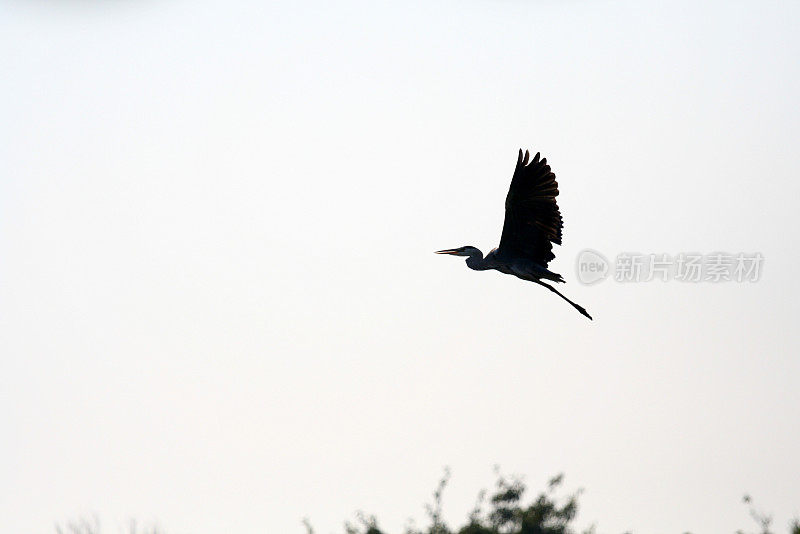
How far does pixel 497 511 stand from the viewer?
143ft

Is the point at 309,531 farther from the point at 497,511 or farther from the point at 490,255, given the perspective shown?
the point at 490,255

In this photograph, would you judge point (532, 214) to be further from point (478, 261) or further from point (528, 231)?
point (478, 261)

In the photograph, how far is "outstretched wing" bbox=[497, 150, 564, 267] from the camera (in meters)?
21.5

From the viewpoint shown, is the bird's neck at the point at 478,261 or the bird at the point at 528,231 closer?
the bird at the point at 528,231

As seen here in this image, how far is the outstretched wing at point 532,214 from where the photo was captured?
2145 cm

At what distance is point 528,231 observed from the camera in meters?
22.1

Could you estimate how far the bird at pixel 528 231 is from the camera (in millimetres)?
21484

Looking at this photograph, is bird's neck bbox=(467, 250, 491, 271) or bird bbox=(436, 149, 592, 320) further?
bird's neck bbox=(467, 250, 491, 271)

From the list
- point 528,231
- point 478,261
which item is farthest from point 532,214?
point 478,261

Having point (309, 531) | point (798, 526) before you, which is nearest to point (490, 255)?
point (798, 526)

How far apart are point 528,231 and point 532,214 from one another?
308 mm

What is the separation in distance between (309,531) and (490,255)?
74.3 feet

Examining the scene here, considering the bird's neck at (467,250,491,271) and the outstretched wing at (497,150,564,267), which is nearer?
the outstretched wing at (497,150,564,267)

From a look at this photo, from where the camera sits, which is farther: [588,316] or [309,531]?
[309,531]
